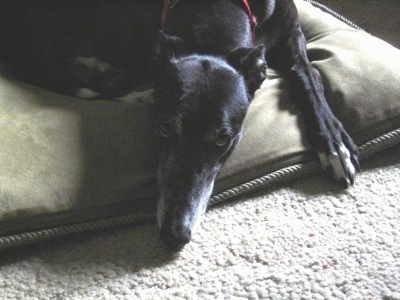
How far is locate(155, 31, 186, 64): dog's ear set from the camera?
62.4 inches

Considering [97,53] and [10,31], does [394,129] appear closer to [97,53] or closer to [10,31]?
[97,53]

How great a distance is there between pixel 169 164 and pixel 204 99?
0.18m

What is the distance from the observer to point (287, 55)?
73.3 inches

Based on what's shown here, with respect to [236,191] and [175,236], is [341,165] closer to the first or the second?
[236,191]

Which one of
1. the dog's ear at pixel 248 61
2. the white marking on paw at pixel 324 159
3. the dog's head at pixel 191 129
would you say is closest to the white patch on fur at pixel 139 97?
the dog's head at pixel 191 129

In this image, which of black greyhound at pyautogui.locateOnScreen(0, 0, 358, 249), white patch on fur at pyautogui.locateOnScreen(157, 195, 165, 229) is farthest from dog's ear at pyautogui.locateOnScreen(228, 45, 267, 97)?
white patch on fur at pyautogui.locateOnScreen(157, 195, 165, 229)

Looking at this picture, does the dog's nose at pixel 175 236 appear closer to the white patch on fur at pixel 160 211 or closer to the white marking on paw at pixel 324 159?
the white patch on fur at pixel 160 211

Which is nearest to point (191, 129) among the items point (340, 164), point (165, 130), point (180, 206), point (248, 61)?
point (165, 130)

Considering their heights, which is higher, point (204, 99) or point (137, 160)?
point (204, 99)

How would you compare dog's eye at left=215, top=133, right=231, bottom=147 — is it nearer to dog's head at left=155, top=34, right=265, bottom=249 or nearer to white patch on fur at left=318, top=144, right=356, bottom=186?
dog's head at left=155, top=34, right=265, bottom=249

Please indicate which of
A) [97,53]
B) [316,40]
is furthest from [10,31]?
[316,40]

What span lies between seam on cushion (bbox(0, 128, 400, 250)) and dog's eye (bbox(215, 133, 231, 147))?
5.0 inches

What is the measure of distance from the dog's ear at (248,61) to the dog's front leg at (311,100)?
0.52 ft

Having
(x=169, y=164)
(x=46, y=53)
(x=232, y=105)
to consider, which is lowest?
(x=46, y=53)
